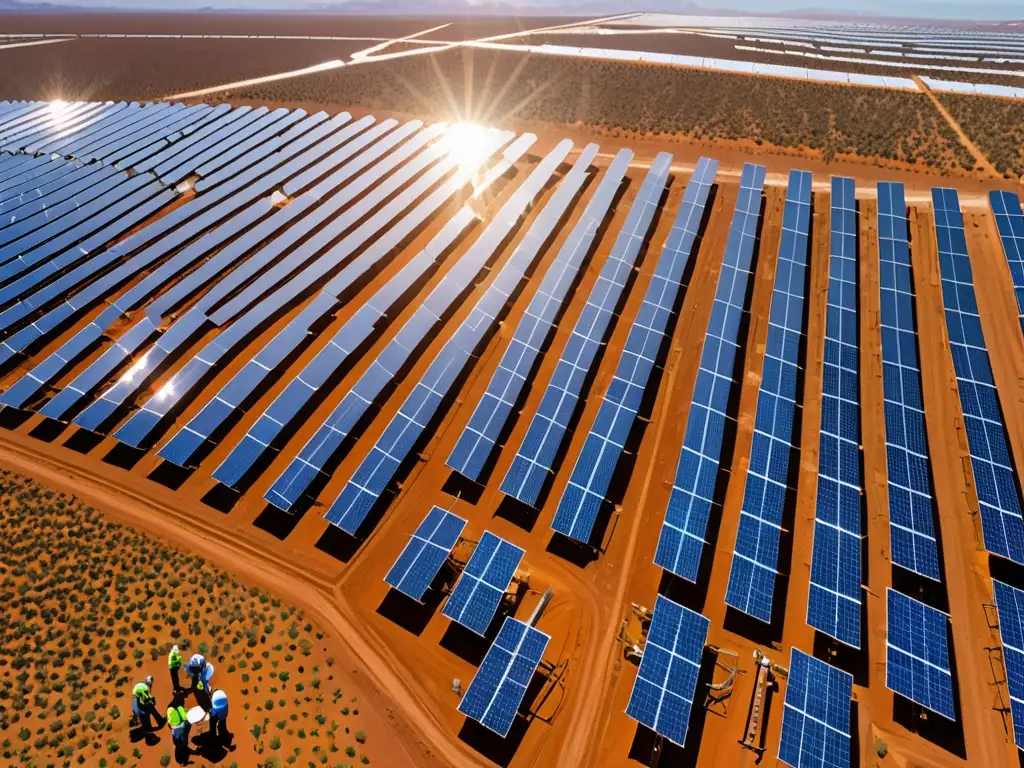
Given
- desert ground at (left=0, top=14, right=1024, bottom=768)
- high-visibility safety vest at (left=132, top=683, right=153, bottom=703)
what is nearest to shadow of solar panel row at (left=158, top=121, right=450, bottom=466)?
desert ground at (left=0, top=14, right=1024, bottom=768)

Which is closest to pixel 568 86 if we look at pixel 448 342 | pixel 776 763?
pixel 448 342

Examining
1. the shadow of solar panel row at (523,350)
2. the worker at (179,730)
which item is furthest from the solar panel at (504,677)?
the worker at (179,730)

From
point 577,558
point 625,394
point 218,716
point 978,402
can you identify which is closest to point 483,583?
point 577,558

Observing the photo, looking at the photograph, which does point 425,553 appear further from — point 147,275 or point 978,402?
point 147,275

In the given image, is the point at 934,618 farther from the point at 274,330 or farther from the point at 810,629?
the point at 274,330

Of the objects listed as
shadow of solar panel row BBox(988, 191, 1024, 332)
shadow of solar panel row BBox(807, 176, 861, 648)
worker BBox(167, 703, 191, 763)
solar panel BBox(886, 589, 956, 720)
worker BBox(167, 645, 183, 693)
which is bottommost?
worker BBox(167, 703, 191, 763)

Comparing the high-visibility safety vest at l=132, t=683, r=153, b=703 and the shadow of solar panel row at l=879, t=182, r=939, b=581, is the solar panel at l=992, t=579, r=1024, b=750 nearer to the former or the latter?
the shadow of solar panel row at l=879, t=182, r=939, b=581
